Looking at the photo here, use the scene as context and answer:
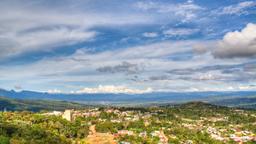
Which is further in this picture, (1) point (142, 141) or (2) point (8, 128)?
(1) point (142, 141)

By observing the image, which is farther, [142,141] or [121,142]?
[142,141]

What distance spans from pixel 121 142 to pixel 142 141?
15.8 meters

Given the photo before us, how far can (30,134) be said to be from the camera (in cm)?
10194

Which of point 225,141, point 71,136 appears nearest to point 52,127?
point 71,136

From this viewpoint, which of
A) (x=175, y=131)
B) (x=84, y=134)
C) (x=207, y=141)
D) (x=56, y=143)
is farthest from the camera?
(x=175, y=131)

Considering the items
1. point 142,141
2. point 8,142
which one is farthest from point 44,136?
point 142,141

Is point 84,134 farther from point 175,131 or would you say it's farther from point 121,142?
point 175,131

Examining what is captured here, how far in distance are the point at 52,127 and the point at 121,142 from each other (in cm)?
2488

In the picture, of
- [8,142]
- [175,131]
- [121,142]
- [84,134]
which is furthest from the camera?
[175,131]

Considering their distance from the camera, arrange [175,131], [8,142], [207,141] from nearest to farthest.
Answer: [8,142], [207,141], [175,131]

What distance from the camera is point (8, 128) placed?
103562 mm

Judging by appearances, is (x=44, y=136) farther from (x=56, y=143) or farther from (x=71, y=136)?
(x=71, y=136)

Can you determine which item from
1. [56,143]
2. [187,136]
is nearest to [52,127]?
[56,143]

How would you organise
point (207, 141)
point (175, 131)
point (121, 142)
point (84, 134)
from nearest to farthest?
point (121, 142) → point (84, 134) → point (207, 141) → point (175, 131)
